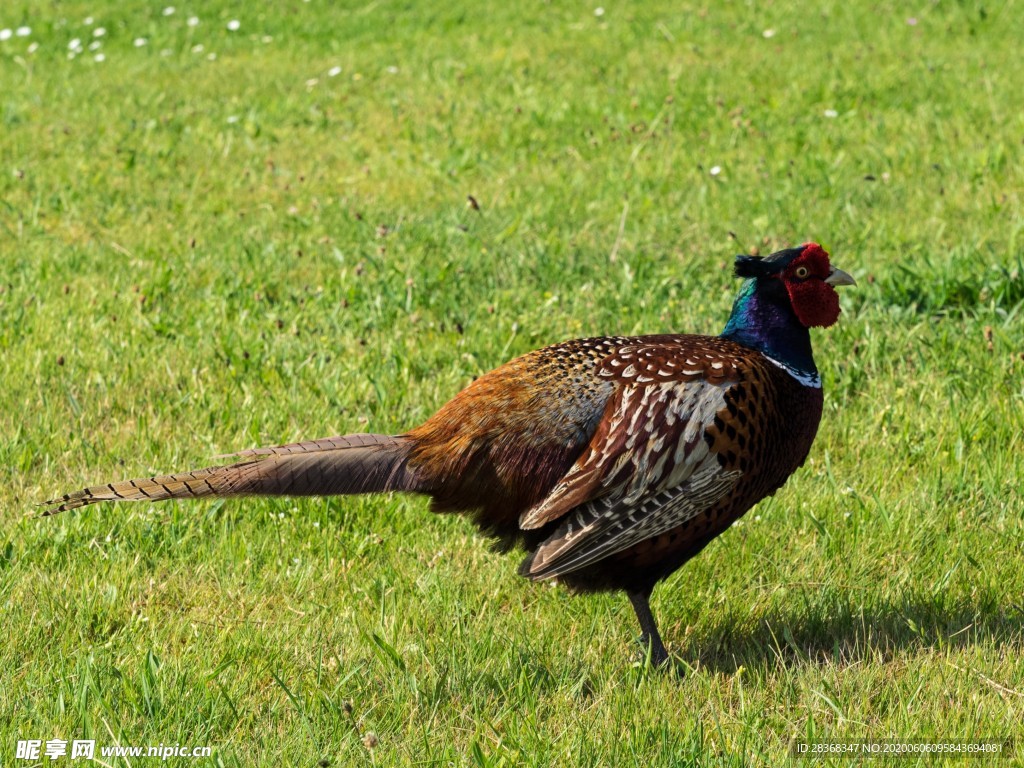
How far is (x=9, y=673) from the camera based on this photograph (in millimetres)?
3230

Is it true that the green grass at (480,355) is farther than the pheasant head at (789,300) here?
No

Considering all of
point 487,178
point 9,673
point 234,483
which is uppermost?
point 234,483

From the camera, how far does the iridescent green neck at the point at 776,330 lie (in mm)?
3592

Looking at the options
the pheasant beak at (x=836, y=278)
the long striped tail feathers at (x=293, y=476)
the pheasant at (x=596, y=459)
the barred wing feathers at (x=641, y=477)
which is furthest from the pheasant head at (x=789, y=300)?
the long striped tail feathers at (x=293, y=476)

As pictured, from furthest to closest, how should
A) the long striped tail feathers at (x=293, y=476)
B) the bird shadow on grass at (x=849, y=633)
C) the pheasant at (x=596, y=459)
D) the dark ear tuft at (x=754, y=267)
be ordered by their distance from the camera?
the dark ear tuft at (x=754, y=267)
the bird shadow on grass at (x=849, y=633)
the pheasant at (x=596, y=459)
the long striped tail feathers at (x=293, y=476)

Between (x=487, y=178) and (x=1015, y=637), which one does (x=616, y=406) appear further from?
(x=487, y=178)

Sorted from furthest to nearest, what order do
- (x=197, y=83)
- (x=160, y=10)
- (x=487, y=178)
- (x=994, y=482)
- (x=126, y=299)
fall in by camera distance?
1. (x=160, y=10)
2. (x=197, y=83)
3. (x=487, y=178)
4. (x=126, y=299)
5. (x=994, y=482)

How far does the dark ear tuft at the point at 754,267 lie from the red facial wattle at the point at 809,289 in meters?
0.05

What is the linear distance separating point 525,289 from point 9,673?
322cm

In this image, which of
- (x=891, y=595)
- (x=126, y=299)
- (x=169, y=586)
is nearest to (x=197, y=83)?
(x=126, y=299)

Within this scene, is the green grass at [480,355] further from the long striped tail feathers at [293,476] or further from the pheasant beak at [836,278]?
the pheasant beak at [836,278]

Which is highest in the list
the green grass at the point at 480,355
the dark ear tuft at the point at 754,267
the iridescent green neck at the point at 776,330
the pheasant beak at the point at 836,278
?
the dark ear tuft at the point at 754,267

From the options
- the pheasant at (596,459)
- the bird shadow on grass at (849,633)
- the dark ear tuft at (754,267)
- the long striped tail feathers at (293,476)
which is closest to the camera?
the long striped tail feathers at (293,476)

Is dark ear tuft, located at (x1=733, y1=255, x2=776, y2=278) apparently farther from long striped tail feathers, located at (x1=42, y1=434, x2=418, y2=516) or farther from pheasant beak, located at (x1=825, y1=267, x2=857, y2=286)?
long striped tail feathers, located at (x1=42, y1=434, x2=418, y2=516)
